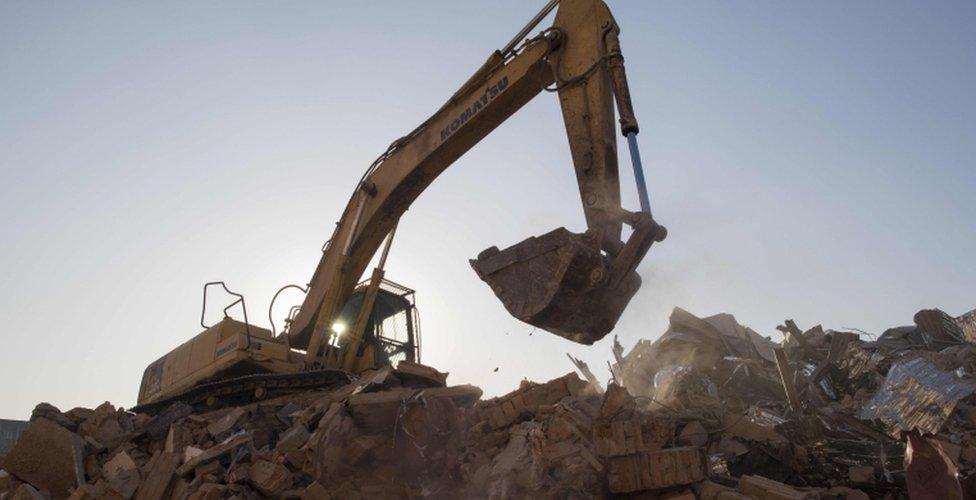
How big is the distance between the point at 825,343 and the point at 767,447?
9.66m

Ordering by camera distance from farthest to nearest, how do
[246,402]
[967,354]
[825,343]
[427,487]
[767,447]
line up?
[825,343], [967,354], [246,402], [767,447], [427,487]

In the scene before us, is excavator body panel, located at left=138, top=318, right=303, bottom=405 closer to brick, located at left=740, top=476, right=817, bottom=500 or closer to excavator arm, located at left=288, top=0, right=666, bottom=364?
excavator arm, located at left=288, top=0, right=666, bottom=364

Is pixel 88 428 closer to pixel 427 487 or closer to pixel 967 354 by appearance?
pixel 427 487

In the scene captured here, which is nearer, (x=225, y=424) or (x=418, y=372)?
(x=225, y=424)

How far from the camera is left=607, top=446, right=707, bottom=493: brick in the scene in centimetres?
425

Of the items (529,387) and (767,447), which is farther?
(767,447)

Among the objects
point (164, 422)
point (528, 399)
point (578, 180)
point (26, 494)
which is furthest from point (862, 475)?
point (26, 494)

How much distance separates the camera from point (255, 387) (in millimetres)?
8195

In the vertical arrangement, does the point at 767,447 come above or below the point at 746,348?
below

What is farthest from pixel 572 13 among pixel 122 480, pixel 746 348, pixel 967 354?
pixel 746 348

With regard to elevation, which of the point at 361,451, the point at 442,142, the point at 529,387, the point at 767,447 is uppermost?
the point at 442,142

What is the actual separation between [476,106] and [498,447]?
3.88 meters

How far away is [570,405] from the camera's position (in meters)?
5.43

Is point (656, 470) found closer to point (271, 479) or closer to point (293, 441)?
point (271, 479)
